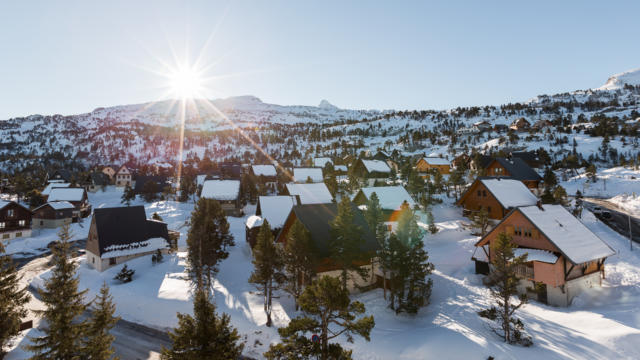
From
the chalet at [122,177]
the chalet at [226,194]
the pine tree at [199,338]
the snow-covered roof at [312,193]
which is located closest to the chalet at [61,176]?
the chalet at [122,177]

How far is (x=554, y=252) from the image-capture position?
83.4ft

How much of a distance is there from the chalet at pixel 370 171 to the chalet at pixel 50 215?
229 ft

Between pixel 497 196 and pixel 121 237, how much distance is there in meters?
52.7

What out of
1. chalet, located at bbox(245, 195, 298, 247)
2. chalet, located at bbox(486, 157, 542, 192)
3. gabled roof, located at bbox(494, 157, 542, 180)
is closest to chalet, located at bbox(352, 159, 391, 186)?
chalet, located at bbox(486, 157, 542, 192)

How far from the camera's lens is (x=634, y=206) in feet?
162

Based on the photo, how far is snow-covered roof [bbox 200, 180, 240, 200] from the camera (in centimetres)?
6250

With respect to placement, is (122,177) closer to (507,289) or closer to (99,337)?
(99,337)

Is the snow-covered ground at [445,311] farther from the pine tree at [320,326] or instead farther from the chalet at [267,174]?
the chalet at [267,174]

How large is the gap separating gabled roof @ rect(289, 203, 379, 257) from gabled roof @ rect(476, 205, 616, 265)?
14.0 meters

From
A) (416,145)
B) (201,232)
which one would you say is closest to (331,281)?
(201,232)

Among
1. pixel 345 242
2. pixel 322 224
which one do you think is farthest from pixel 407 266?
pixel 322 224

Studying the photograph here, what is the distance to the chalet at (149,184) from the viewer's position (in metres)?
81.9

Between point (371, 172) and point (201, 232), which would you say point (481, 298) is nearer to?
point (201, 232)

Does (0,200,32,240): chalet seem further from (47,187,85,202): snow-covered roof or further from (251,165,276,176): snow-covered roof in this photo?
(251,165,276,176): snow-covered roof
